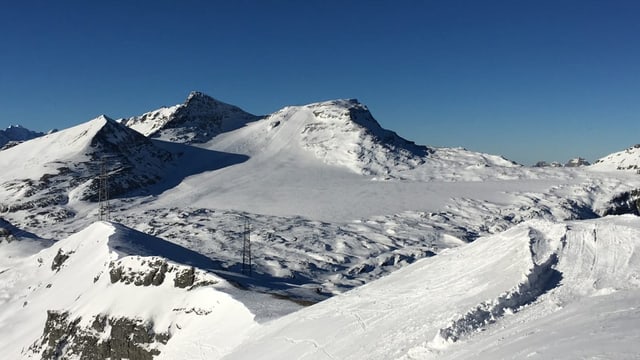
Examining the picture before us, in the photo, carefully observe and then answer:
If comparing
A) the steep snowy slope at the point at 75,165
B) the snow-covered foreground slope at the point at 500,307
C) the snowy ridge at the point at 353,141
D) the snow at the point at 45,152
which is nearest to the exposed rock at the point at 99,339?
the snow-covered foreground slope at the point at 500,307

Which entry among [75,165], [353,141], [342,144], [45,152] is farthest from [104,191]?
[353,141]

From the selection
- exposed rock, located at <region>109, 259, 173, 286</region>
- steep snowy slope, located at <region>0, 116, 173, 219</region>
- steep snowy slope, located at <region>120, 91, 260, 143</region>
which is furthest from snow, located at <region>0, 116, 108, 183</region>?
exposed rock, located at <region>109, 259, 173, 286</region>

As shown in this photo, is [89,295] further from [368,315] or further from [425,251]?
[425,251]

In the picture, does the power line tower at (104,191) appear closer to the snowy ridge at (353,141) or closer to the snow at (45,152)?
the snow at (45,152)

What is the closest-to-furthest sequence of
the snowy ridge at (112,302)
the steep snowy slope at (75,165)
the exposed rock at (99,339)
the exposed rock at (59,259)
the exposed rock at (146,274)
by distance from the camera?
the snowy ridge at (112,302)
the exposed rock at (99,339)
the exposed rock at (146,274)
the exposed rock at (59,259)
the steep snowy slope at (75,165)

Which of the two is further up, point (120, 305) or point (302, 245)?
point (302, 245)

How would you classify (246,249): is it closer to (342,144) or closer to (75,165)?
(75,165)
